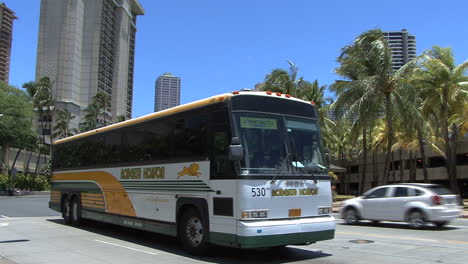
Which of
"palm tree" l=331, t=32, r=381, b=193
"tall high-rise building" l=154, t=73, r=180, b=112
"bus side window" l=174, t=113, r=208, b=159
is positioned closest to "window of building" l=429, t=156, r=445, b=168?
"palm tree" l=331, t=32, r=381, b=193

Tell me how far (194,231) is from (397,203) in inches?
356

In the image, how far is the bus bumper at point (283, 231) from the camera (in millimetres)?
7941

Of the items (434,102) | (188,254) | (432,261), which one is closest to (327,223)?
(432,261)

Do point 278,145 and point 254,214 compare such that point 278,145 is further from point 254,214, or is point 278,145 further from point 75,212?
point 75,212

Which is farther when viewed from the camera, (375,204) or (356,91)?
(356,91)

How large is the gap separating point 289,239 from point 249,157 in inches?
71.9

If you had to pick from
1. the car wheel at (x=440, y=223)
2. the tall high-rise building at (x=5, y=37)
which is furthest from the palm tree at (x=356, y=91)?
the tall high-rise building at (x=5, y=37)

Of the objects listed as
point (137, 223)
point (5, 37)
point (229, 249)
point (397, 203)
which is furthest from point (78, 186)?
point (5, 37)

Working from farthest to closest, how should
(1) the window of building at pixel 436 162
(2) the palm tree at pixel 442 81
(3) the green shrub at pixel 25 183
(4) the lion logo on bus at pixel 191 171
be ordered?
1. (1) the window of building at pixel 436 162
2. (3) the green shrub at pixel 25 183
3. (2) the palm tree at pixel 442 81
4. (4) the lion logo on bus at pixel 191 171

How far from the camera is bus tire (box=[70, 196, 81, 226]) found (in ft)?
52.2

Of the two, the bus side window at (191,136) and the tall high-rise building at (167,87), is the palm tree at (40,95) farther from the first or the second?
the tall high-rise building at (167,87)

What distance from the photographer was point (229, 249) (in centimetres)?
1030

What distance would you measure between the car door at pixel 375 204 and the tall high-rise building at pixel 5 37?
15740 centimetres

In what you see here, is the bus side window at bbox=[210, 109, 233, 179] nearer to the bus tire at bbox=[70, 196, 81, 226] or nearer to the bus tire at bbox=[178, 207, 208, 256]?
the bus tire at bbox=[178, 207, 208, 256]
